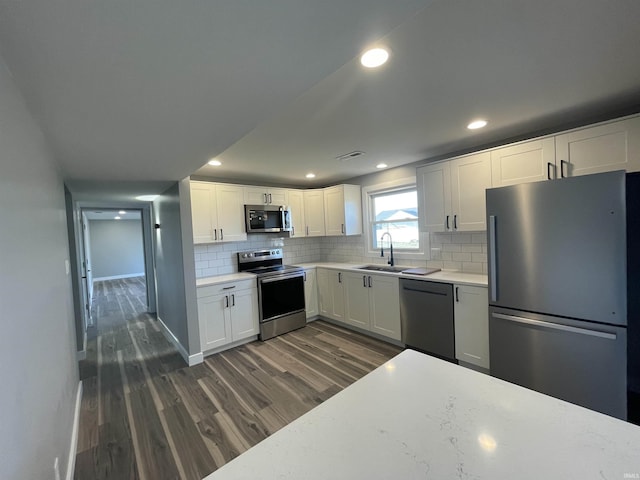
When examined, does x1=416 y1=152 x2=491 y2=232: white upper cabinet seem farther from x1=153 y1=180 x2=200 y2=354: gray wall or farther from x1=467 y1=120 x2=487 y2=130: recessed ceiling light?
x1=153 y1=180 x2=200 y2=354: gray wall

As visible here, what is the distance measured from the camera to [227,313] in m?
3.45

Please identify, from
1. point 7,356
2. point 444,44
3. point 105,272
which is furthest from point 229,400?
point 105,272

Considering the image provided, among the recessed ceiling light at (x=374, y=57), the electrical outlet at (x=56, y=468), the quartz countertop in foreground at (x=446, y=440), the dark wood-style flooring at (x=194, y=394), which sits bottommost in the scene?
the dark wood-style flooring at (x=194, y=394)

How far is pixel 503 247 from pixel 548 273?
36cm

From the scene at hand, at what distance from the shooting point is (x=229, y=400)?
96.5 inches

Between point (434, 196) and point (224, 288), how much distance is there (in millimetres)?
2819

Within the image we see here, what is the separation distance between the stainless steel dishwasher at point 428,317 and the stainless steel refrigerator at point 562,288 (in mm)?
492

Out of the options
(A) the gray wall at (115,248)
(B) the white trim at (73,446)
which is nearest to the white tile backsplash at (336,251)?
(B) the white trim at (73,446)

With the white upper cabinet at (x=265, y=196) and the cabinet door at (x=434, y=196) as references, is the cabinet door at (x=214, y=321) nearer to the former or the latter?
the white upper cabinet at (x=265, y=196)

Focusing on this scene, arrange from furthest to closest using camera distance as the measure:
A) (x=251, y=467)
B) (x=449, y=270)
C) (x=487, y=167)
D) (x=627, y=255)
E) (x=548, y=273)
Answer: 1. (x=449, y=270)
2. (x=487, y=167)
3. (x=548, y=273)
4. (x=627, y=255)
5. (x=251, y=467)

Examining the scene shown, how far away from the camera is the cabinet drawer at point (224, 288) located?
10.7 ft

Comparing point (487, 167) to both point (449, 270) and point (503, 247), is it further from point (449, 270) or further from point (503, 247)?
point (449, 270)

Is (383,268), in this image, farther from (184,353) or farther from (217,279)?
(184,353)

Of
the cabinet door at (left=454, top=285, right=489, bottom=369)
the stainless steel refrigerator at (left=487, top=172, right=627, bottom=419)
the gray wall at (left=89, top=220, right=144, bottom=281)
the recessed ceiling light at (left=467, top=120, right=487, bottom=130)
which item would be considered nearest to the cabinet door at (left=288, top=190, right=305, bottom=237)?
the cabinet door at (left=454, top=285, right=489, bottom=369)
